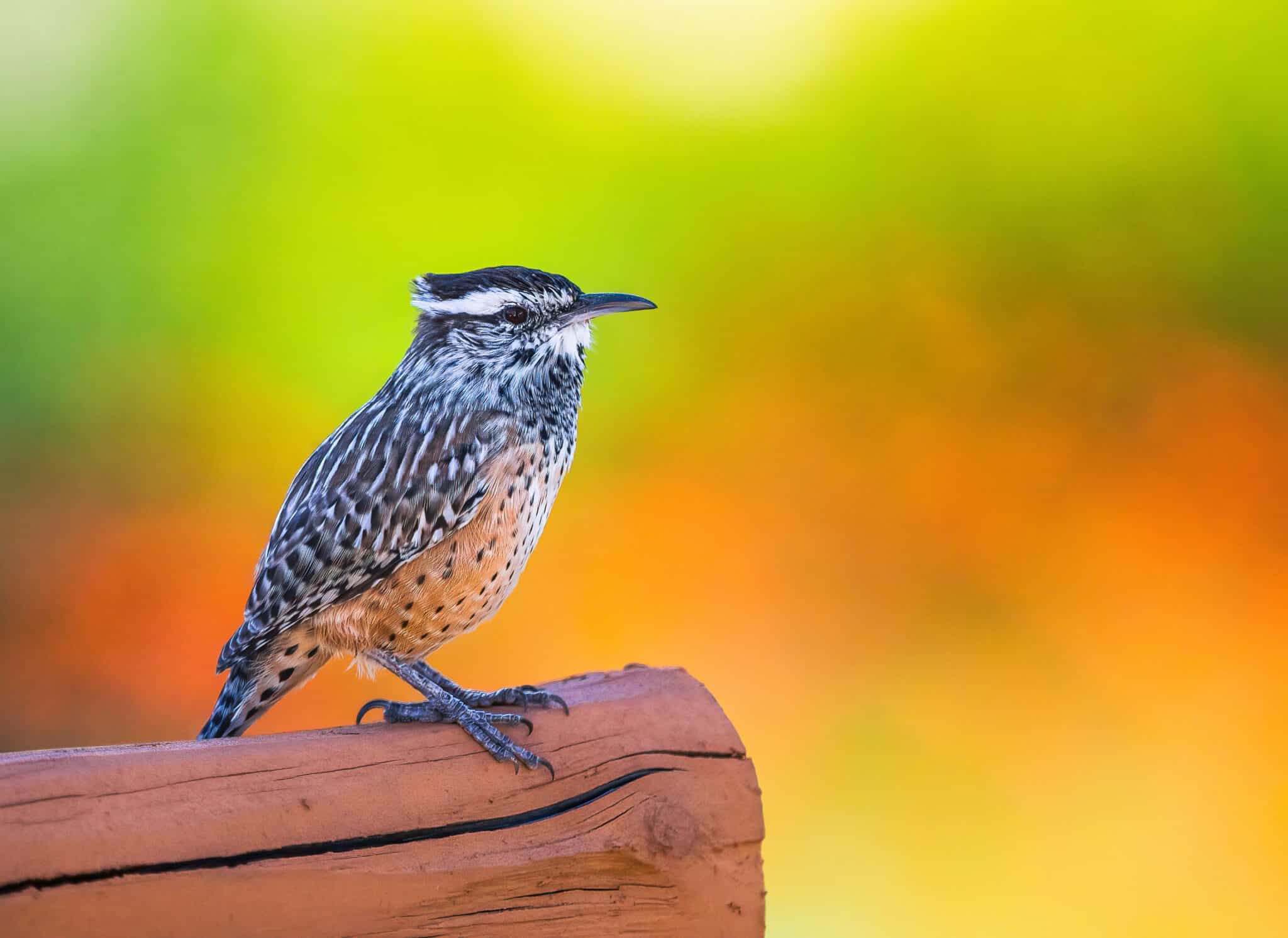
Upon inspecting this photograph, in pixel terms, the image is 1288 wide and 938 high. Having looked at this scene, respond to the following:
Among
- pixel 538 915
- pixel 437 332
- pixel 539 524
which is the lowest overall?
pixel 538 915

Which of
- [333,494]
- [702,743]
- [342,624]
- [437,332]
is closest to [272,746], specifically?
[342,624]

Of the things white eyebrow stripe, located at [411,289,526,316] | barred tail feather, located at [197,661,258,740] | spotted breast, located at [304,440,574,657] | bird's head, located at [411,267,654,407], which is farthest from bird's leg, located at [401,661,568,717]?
white eyebrow stripe, located at [411,289,526,316]

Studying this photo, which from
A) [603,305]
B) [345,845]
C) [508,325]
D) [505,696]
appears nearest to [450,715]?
[505,696]

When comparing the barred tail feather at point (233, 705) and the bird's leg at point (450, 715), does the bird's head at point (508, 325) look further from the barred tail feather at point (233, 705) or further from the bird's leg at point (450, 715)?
the barred tail feather at point (233, 705)

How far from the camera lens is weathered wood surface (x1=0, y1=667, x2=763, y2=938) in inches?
76.1

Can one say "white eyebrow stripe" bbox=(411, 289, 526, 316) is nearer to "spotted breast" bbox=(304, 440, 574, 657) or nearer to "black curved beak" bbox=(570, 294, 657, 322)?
"black curved beak" bbox=(570, 294, 657, 322)

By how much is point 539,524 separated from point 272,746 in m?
0.87

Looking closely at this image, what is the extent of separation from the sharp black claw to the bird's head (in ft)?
2.54

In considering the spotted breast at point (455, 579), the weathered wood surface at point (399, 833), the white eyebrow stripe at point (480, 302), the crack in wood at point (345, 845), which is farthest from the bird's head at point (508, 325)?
the crack in wood at point (345, 845)

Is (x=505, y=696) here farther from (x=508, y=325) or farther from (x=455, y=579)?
(x=508, y=325)

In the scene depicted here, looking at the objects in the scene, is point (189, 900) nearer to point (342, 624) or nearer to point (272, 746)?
point (272, 746)

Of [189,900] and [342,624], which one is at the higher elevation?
[342,624]

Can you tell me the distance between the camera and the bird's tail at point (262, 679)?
108 inches

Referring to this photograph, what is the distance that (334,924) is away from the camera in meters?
2.04
